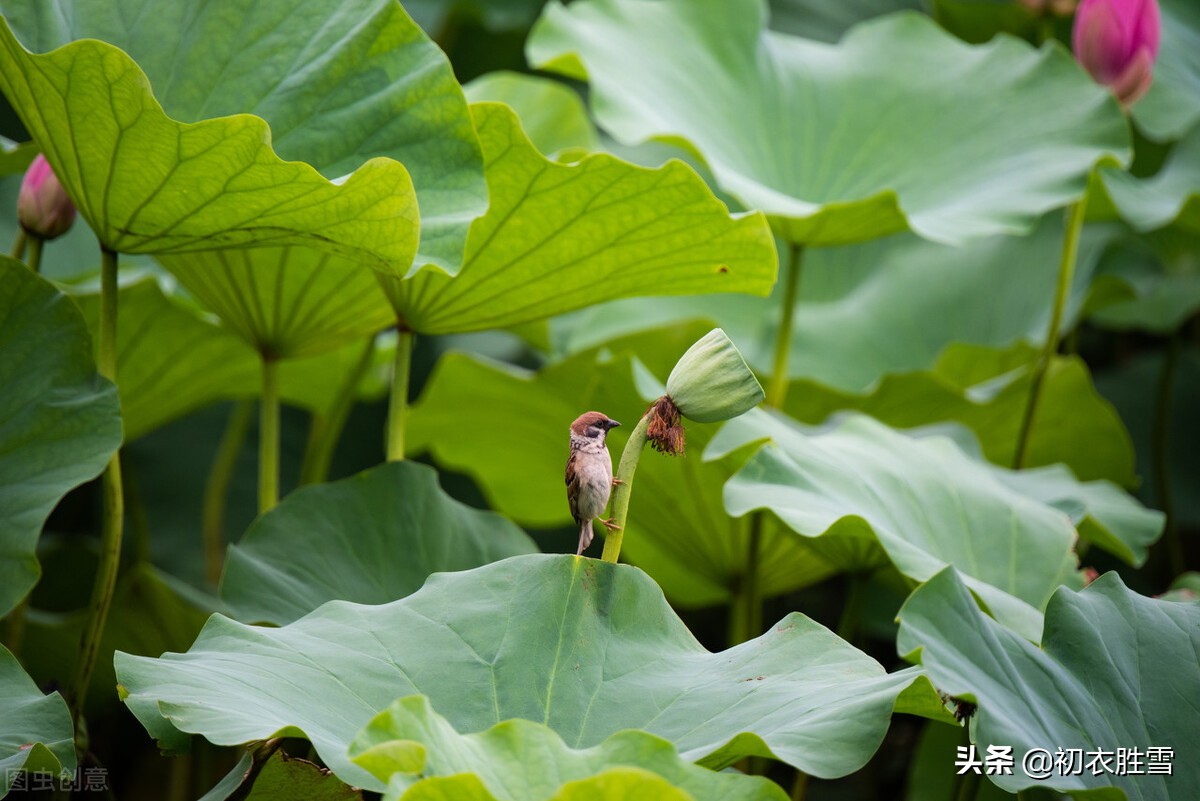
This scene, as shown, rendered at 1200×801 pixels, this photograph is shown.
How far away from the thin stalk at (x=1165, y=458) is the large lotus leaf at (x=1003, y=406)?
0.57 feet

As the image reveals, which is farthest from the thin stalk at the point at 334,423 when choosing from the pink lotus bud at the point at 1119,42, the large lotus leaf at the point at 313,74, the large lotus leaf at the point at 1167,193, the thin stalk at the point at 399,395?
the large lotus leaf at the point at 1167,193

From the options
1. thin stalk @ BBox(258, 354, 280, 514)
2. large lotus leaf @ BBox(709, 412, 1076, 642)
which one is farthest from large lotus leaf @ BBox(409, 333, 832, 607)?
thin stalk @ BBox(258, 354, 280, 514)

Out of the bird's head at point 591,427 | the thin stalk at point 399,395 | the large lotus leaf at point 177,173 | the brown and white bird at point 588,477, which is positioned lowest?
the thin stalk at point 399,395

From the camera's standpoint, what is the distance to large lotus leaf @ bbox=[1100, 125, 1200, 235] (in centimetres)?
157

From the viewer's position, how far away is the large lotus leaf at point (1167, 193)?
5.16 feet

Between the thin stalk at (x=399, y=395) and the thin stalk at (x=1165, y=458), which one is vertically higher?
the thin stalk at (x=399, y=395)

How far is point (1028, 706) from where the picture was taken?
72cm

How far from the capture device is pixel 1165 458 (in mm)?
1769

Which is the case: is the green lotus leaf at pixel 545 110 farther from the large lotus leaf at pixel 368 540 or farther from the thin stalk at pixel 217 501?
the large lotus leaf at pixel 368 540

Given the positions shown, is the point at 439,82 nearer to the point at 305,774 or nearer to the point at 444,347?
the point at 305,774

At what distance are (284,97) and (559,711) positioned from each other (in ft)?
1.85

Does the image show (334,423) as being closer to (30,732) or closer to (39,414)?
(39,414)

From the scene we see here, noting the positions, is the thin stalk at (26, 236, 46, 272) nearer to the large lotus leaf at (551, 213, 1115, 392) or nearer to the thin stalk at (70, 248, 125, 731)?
the thin stalk at (70, 248, 125, 731)

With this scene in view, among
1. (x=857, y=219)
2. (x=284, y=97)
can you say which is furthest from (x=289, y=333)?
(x=857, y=219)
